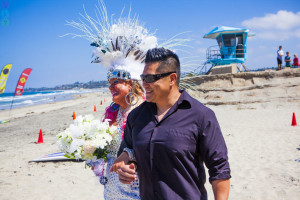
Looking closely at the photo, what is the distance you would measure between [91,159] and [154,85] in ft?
3.64

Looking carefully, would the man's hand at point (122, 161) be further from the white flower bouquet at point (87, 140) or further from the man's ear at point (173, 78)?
the man's ear at point (173, 78)

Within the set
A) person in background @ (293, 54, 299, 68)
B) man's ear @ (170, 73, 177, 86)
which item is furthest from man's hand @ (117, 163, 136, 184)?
person in background @ (293, 54, 299, 68)

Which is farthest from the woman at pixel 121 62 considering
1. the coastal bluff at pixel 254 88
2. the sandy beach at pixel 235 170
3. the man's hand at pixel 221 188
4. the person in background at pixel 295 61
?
the person in background at pixel 295 61

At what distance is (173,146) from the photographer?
4.93ft

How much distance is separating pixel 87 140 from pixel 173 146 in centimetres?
109

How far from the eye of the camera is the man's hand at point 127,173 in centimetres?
165

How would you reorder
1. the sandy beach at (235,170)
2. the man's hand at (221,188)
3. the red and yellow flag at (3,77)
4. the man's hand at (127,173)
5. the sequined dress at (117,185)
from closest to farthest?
the man's hand at (221,188)
the man's hand at (127,173)
the sequined dress at (117,185)
the sandy beach at (235,170)
the red and yellow flag at (3,77)

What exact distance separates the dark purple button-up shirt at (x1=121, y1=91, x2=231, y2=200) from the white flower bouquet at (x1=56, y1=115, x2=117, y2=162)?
689 millimetres

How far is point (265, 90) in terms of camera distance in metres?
16.3

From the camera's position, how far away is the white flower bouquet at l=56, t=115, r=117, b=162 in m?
2.19

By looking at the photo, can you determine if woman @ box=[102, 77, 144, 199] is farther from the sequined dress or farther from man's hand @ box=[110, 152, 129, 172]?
man's hand @ box=[110, 152, 129, 172]

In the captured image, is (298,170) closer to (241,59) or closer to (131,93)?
(131,93)

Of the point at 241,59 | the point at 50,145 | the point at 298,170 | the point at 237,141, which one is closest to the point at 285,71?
the point at 241,59

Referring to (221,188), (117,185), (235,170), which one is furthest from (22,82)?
(221,188)
